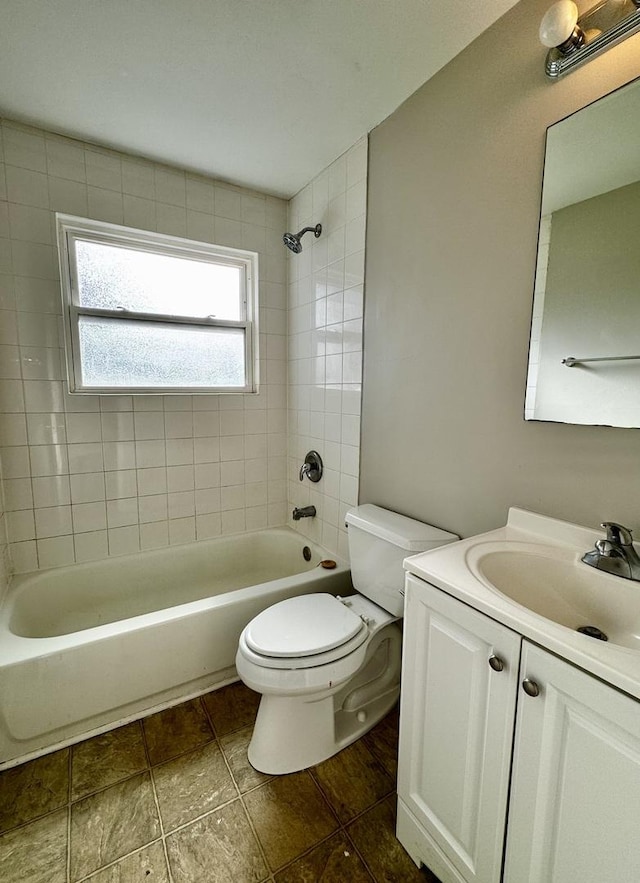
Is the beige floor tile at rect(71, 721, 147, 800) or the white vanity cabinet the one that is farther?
the beige floor tile at rect(71, 721, 147, 800)

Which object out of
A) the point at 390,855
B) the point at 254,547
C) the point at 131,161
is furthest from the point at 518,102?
the point at 254,547

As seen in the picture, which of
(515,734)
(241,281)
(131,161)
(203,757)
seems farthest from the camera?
(241,281)

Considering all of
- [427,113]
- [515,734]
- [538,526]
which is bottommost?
[515,734]

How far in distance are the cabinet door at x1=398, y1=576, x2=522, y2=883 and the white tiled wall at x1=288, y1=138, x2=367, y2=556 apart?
98 centimetres

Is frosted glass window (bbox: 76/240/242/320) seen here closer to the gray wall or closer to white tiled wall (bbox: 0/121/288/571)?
white tiled wall (bbox: 0/121/288/571)

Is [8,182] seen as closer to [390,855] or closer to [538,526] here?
[538,526]

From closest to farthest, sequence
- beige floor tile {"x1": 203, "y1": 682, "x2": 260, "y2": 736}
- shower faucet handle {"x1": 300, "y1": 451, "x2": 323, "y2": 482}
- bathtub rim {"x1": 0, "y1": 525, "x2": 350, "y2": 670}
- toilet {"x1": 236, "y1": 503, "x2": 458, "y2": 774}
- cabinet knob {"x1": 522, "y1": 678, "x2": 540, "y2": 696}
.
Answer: cabinet knob {"x1": 522, "y1": 678, "x2": 540, "y2": 696} → toilet {"x1": 236, "y1": 503, "x2": 458, "y2": 774} → bathtub rim {"x1": 0, "y1": 525, "x2": 350, "y2": 670} → beige floor tile {"x1": 203, "y1": 682, "x2": 260, "y2": 736} → shower faucet handle {"x1": 300, "y1": 451, "x2": 323, "y2": 482}

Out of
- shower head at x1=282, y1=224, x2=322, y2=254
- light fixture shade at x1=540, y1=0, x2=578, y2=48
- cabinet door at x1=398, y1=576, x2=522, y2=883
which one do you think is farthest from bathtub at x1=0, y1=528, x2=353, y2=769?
light fixture shade at x1=540, y1=0, x2=578, y2=48

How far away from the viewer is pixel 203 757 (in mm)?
1374

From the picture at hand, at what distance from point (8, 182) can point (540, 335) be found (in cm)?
222

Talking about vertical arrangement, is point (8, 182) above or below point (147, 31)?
below

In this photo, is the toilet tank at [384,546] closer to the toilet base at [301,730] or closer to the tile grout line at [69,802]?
the toilet base at [301,730]

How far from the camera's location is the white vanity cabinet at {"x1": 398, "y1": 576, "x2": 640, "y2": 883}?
1.97 ft

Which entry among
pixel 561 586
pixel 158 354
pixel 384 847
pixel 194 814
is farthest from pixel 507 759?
pixel 158 354
